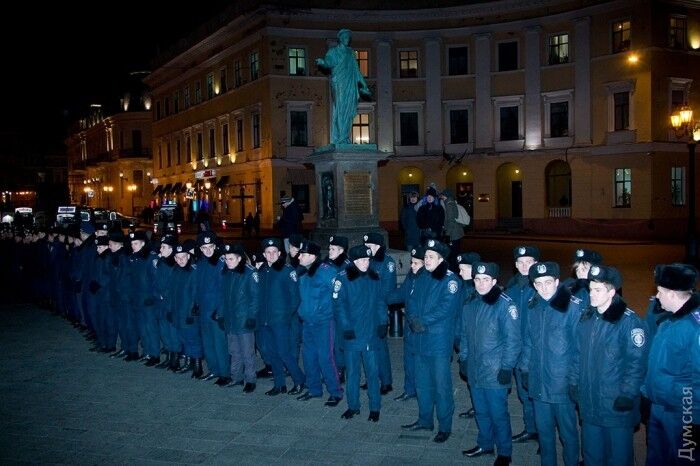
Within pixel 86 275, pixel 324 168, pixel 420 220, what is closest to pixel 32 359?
pixel 86 275

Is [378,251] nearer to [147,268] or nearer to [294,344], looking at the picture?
[294,344]

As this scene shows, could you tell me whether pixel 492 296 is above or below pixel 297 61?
below

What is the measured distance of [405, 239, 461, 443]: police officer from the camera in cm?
725

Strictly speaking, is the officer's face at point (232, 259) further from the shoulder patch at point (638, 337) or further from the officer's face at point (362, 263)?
the shoulder patch at point (638, 337)

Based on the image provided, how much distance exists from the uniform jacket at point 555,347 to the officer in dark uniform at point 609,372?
25cm

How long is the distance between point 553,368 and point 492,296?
936 millimetres

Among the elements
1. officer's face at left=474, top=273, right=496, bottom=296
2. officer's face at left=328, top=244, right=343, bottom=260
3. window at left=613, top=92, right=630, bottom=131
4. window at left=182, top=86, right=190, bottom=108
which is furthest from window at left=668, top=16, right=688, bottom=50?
window at left=182, top=86, right=190, bottom=108

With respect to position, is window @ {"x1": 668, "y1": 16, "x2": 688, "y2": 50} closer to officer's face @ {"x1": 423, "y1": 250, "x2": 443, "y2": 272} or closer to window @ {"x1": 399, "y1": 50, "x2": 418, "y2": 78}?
window @ {"x1": 399, "y1": 50, "x2": 418, "y2": 78}

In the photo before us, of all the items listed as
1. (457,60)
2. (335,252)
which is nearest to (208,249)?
(335,252)

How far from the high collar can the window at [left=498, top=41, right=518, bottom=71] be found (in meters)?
35.7

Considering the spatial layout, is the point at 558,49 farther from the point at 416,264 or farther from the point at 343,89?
the point at 416,264

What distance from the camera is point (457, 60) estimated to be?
41.6 m

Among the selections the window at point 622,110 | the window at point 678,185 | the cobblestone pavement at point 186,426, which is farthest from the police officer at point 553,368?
the window at point 678,185

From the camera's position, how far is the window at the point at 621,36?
35.1 meters
